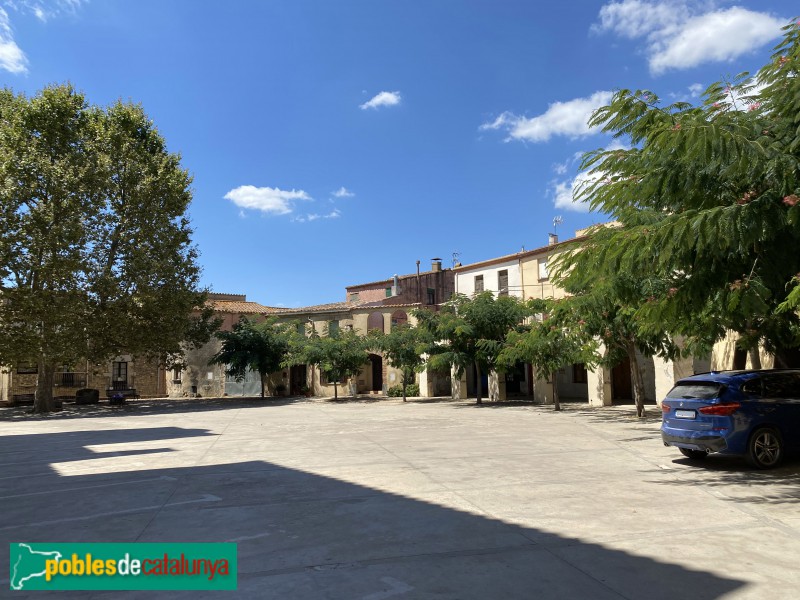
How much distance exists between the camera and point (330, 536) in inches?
234

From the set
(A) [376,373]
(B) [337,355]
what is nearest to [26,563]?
(B) [337,355]

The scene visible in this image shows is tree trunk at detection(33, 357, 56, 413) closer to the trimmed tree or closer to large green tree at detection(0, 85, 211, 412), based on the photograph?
large green tree at detection(0, 85, 211, 412)

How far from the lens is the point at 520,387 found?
121 ft

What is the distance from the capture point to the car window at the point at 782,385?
31.3 ft

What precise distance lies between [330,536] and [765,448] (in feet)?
24.5

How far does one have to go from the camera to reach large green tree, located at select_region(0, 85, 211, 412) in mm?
26516

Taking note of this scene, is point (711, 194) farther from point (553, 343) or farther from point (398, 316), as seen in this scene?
point (398, 316)

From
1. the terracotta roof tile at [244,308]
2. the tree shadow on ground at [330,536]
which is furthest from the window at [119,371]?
the tree shadow on ground at [330,536]

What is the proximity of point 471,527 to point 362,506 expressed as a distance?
5.37ft

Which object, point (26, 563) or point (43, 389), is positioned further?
point (43, 389)

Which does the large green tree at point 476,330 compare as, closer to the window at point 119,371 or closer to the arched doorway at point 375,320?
the arched doorway at point 375,320

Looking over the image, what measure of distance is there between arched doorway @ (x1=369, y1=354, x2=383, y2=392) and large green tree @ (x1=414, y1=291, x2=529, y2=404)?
16.0m

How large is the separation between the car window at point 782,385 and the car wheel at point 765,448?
610mm

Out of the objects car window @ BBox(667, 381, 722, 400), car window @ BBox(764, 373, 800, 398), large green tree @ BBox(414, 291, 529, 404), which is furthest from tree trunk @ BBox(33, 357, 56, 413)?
car window @ BBox(764, 373, 800, 398)
